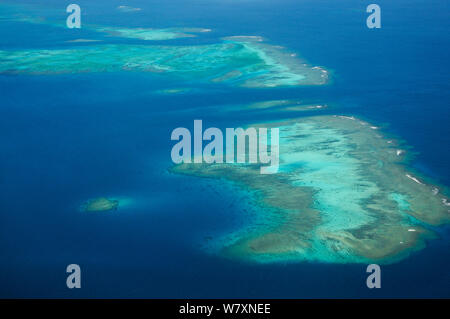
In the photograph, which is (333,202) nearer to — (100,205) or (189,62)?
(100,205)

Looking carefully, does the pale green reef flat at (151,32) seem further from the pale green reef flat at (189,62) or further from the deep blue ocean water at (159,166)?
the pale green reef flat at (189,62)

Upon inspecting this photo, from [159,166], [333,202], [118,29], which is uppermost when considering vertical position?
[118,29]

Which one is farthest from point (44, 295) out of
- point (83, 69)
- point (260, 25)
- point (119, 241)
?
point (260, 25)

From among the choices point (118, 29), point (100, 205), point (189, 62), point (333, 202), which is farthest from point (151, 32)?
point (333, 202)

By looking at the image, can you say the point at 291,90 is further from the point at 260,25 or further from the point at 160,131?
the point at 260,25

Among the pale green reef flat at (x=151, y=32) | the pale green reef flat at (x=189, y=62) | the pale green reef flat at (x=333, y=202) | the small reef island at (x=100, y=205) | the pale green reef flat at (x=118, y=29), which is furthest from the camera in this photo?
the pale green reef flat at (x=118, y=29)

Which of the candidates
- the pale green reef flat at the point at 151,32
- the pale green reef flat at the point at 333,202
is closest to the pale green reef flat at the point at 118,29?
the pale green reef flat at the point at 151,32
